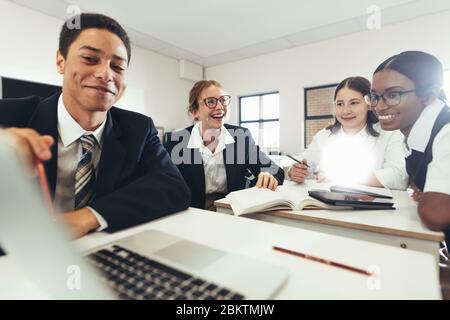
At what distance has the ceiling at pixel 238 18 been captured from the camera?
341 centimetres

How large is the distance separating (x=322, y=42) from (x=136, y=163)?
465 centimetres

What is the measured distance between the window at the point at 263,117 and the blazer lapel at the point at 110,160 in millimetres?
4428

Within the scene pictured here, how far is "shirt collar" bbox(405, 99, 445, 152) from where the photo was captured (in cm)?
112

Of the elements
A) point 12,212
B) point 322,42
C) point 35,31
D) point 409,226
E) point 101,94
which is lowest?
point 409,226

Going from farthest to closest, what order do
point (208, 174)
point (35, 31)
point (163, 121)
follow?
point (163, 121) → point (35, 31) → point (208, 174)

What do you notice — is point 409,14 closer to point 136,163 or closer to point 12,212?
point 136,163

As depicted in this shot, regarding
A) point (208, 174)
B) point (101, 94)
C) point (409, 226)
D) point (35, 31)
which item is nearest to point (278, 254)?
point (409, 226)

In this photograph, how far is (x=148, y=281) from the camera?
0.45 meters

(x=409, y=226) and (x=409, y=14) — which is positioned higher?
(x=409, y=14)

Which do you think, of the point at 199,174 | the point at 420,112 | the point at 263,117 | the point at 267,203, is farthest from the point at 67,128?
the point at 263,117

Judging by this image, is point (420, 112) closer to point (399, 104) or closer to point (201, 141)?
point (399, 104)

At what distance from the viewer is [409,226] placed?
0.93 metres

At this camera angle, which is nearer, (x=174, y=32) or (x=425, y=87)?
(x=425, y=87)

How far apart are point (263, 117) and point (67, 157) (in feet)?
16.1
